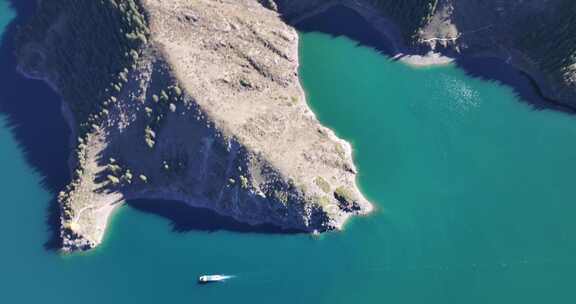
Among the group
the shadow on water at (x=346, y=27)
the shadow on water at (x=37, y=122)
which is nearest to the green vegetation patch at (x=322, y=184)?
the shadow on water at (x=346, y=27)

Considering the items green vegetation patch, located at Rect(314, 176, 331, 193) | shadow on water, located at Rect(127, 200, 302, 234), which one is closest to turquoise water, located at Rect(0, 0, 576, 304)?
shadow on water, located at Rect(127, 200, 302, 234)

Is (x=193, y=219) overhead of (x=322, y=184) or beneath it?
beneath

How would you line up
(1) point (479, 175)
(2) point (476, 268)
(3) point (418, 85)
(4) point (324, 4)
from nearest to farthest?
(2) point (476, 268), (1) point (479, 175), (3) point (418, 85), (4) point (324, 4)

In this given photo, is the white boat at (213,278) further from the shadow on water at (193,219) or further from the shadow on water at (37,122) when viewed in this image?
the shadow on water at (37,122)

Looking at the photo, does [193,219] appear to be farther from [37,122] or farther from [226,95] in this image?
[37,122]

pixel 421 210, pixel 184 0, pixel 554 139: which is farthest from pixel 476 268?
pixel 184 0

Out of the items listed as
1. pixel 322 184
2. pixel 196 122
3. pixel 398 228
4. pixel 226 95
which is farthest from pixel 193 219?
pixel 398 228

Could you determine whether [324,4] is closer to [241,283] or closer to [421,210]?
[421,210]

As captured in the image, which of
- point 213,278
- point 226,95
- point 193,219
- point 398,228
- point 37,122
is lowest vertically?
point 213,278
